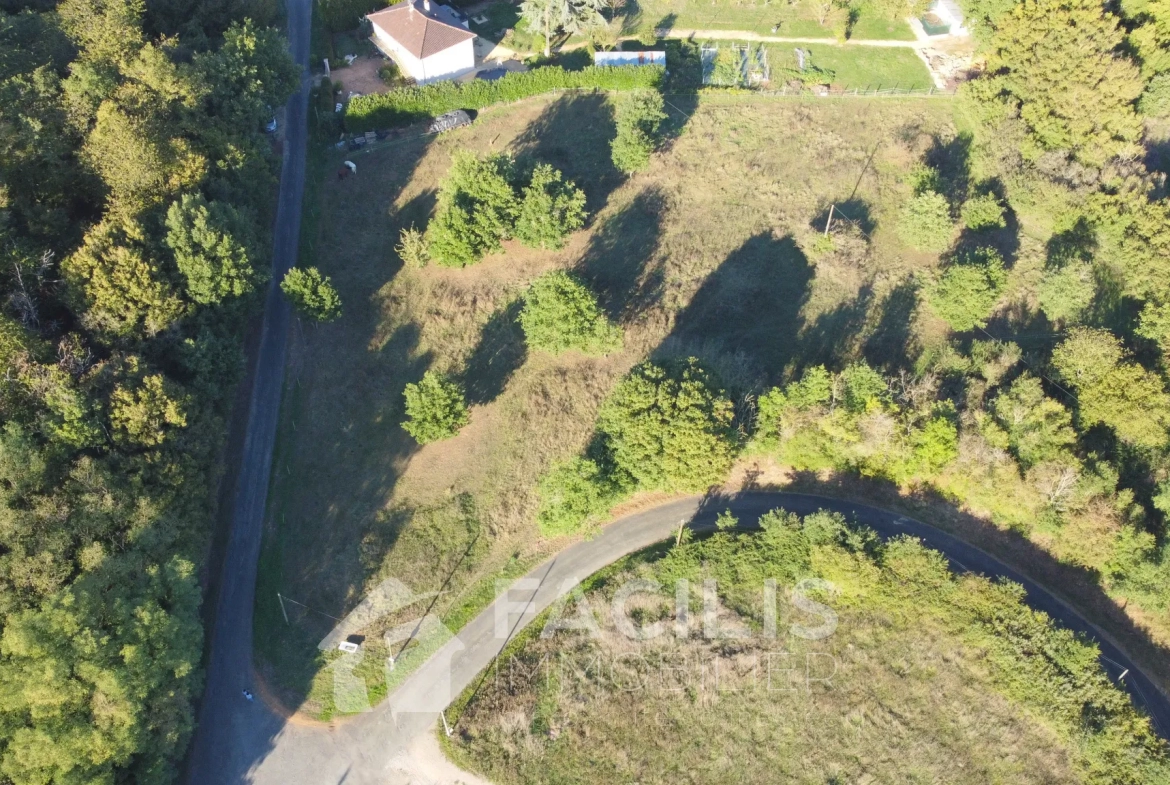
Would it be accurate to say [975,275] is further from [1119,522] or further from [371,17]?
[371,17]

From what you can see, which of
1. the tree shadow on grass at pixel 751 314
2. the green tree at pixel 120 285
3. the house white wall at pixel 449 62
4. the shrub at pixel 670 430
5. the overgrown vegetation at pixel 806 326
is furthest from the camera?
the house white wall at pixel 449 62

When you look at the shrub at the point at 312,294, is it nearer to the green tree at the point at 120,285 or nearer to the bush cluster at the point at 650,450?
the green tree at the point at 120,285

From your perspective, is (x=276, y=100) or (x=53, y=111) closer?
(x=53, y=111)

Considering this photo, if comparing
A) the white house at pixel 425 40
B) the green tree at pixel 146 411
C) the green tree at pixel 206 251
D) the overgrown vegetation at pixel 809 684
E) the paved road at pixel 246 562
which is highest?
the white house at pixel 425 40

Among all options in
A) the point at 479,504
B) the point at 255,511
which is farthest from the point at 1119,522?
the point at 255,511

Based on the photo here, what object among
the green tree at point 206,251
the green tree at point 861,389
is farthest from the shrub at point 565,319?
the green tree at point 206,251

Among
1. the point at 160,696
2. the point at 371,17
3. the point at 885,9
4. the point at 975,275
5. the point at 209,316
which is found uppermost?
the point at 371,17
